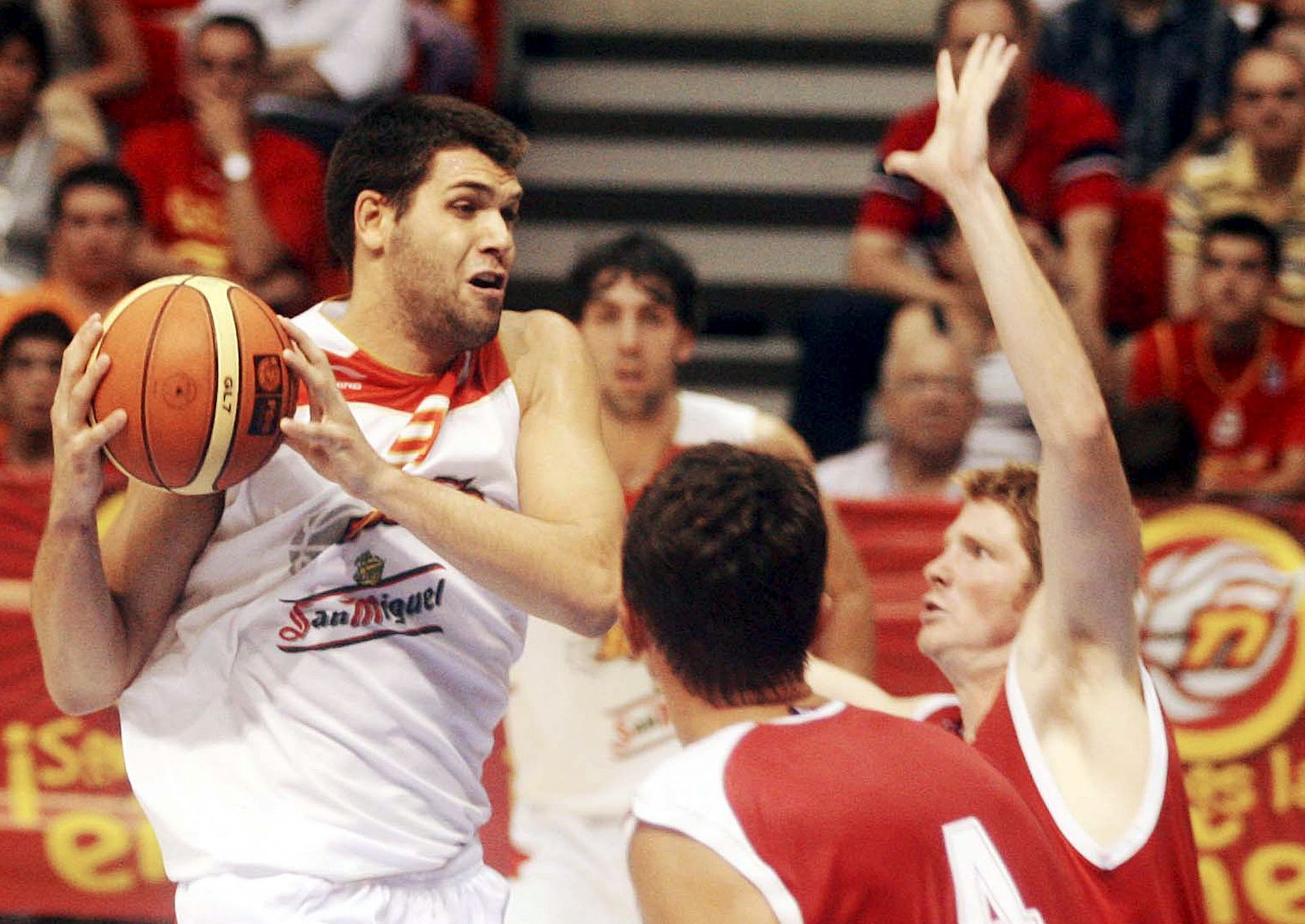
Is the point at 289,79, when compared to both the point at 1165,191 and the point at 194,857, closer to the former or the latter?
the point at 1165,191

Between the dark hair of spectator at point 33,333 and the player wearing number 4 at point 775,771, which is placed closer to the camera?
the player wearing number 4 at point 775,771

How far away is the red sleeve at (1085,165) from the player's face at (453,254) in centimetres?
373

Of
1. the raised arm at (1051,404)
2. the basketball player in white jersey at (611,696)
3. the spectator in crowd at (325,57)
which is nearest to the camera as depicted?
the raised arm at (1051,404)

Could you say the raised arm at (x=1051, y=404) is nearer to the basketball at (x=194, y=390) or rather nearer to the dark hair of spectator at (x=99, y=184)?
the basketball at (x=194, y=390)

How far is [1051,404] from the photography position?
2.50 m

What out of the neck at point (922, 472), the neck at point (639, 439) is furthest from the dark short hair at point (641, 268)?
the neck at point (922, 472)

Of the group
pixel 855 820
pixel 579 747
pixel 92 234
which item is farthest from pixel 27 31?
pixel 855 820

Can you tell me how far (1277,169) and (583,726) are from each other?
3455mm

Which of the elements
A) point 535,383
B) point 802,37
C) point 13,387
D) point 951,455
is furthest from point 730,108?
point 535,383

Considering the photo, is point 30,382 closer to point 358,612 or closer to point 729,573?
point 358,612

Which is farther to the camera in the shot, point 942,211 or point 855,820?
point 942,211

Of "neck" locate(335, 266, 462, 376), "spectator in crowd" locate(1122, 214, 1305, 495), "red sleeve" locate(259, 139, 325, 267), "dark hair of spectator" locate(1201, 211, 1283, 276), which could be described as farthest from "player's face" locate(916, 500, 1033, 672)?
"red sleeve" locate(259, 139, 325, 267)

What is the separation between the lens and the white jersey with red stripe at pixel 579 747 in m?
4.46

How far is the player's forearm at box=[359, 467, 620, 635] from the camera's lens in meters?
2.67
